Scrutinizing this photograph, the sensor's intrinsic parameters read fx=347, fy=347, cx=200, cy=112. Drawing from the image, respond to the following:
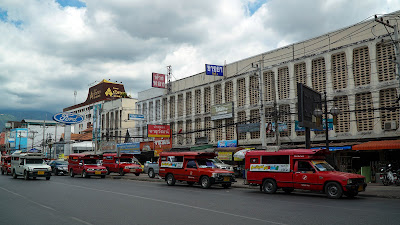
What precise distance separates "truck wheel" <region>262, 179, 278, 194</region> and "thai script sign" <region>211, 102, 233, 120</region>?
20.5 meters

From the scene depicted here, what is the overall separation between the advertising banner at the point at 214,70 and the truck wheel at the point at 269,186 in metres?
22.4

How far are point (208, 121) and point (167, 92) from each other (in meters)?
10.1

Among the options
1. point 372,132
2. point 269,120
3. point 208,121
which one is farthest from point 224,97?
point 372,132

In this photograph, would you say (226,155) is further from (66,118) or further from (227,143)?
(66,118)

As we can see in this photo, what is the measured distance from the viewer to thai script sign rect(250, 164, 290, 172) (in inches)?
685

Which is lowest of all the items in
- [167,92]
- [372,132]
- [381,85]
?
[372,132]

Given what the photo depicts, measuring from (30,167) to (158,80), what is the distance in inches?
936

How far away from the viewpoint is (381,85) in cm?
2636

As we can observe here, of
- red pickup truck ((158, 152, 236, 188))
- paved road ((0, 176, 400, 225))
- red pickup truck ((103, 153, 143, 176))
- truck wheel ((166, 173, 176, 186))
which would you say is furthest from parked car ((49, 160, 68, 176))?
paved road ((0, 176, 400, 225))

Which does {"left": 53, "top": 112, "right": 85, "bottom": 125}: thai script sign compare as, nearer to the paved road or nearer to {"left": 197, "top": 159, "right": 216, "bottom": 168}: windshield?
{"left": 197, "top": 159, "right": 216, "bottom": 168}: windshield

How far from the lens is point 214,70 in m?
39.7

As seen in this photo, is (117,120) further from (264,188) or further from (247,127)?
(264,188)

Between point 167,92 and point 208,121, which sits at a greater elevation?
point 167,92

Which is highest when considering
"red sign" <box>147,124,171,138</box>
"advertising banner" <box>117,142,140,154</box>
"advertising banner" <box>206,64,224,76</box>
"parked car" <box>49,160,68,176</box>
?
"advertising banner" <box>206,64,224,76</box>
